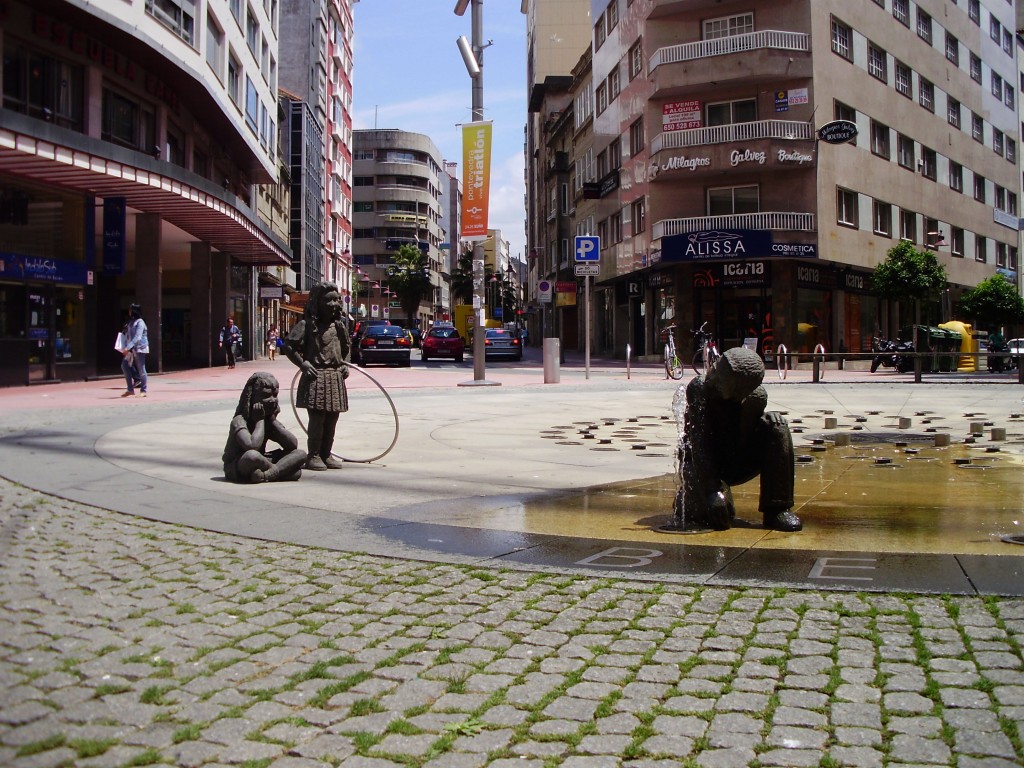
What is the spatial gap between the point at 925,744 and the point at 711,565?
211 centimetres

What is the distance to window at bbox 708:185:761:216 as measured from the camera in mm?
37406

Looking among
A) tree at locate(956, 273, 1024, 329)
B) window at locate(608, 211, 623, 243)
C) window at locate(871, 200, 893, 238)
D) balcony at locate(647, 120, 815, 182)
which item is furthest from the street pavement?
tree at locate(956, 273, 1024, 329)

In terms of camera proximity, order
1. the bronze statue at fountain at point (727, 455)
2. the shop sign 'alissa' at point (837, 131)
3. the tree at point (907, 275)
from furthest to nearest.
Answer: the tree at point (907, 275)
the shop sign 'alissa' at point (837, 131)
the bronze statue at fountain at point (727, 455)

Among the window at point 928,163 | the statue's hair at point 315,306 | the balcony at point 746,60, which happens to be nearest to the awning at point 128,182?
the statue's hair at point 315,306

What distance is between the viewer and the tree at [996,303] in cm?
4262


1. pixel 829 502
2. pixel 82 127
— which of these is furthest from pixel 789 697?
pixel 82 127

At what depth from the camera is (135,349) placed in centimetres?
1864

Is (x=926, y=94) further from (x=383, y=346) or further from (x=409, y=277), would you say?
(x=409, y=277)

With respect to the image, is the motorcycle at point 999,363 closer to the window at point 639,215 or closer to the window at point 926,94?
the window at point 639,215

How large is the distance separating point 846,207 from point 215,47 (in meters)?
26.0

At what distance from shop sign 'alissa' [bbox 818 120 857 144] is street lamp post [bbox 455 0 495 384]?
17247 millimetres

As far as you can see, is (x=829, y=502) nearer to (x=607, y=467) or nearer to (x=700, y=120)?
(x=607, y=467)

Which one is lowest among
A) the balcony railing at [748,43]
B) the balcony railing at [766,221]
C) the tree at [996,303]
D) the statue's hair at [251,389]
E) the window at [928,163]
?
the statue's hair at [251,389]

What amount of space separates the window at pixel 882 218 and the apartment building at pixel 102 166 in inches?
1049
